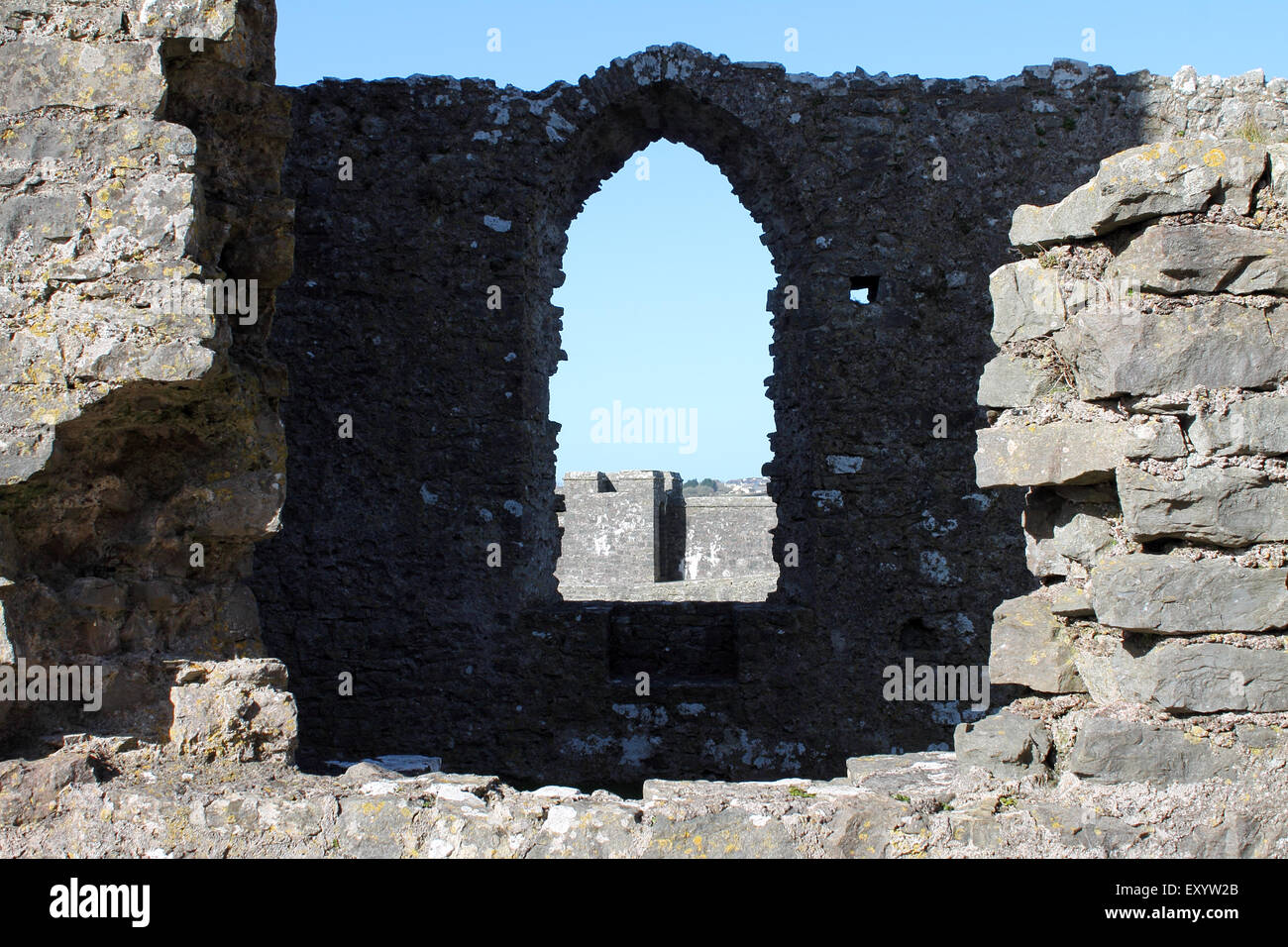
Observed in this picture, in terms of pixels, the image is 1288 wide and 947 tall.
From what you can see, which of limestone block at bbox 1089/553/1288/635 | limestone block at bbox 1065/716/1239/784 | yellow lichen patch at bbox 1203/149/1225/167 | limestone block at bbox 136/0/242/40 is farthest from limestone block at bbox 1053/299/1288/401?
limestone block at bbox 136/0/242/40

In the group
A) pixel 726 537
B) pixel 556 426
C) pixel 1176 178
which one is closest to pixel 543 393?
pixel 556 426

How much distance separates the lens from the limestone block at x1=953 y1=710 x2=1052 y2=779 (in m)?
3.22

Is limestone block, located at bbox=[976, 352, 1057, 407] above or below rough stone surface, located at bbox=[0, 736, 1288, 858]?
above

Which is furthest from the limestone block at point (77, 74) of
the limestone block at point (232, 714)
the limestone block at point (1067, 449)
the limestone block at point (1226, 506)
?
the limestone block at point (1226, 506)

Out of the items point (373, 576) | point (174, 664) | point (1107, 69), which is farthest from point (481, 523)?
point (1107, 69)

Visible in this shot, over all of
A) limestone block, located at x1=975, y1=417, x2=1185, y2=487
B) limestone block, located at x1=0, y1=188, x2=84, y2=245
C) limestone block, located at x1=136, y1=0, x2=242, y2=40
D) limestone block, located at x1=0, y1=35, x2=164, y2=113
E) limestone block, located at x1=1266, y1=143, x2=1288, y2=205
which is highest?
limestone block, located at x1=136, y1=0, x2=242, y2=40

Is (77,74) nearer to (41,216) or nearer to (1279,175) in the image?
(41,216)

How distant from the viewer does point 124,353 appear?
3035 millimetres

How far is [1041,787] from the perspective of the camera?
10.3ft

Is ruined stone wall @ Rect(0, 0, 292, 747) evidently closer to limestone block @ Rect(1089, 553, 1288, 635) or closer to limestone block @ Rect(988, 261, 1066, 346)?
limestone block @ Rect(988, 261, 1066, 346)

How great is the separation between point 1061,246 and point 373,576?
14.1 feet

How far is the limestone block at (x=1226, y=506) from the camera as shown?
2916 millimetres

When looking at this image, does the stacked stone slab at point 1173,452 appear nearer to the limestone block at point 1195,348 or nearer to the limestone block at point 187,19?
the limestone block at point 1195,348

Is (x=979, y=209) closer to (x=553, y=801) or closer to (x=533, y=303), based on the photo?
(x=533, y=303)
